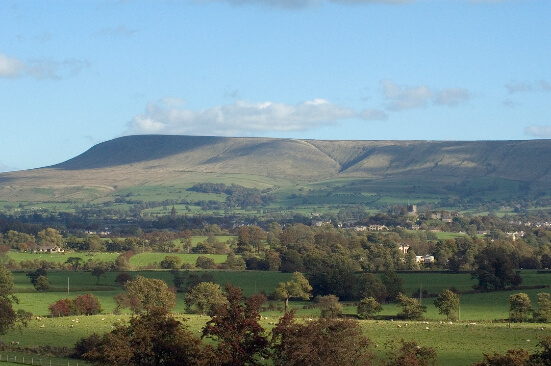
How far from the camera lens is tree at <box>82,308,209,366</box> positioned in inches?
1575

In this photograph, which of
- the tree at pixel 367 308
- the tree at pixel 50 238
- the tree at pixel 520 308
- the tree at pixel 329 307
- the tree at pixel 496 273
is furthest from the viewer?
the tree at pixel 50 238

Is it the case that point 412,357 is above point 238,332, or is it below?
below

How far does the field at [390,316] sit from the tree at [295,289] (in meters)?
1.22

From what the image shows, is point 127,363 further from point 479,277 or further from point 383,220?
point 383,220

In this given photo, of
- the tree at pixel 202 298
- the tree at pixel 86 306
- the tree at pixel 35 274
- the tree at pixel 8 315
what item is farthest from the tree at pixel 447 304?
the tree at pixel 35 274

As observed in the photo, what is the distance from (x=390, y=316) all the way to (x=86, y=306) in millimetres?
22454

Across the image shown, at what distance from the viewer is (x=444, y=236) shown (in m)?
160

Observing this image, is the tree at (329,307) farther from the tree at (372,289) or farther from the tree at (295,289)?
the tree at (372,289)

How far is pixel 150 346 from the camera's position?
40.9m

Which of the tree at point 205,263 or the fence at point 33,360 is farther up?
the fence at point 33,360

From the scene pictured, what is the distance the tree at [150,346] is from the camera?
4000 centimetres

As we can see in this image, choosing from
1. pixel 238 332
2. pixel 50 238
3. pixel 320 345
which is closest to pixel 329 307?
pixel 238 332

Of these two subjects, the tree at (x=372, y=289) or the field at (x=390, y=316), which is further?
the tree at (x=372, y=289)

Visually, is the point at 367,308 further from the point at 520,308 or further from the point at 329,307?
the point at 520,308
